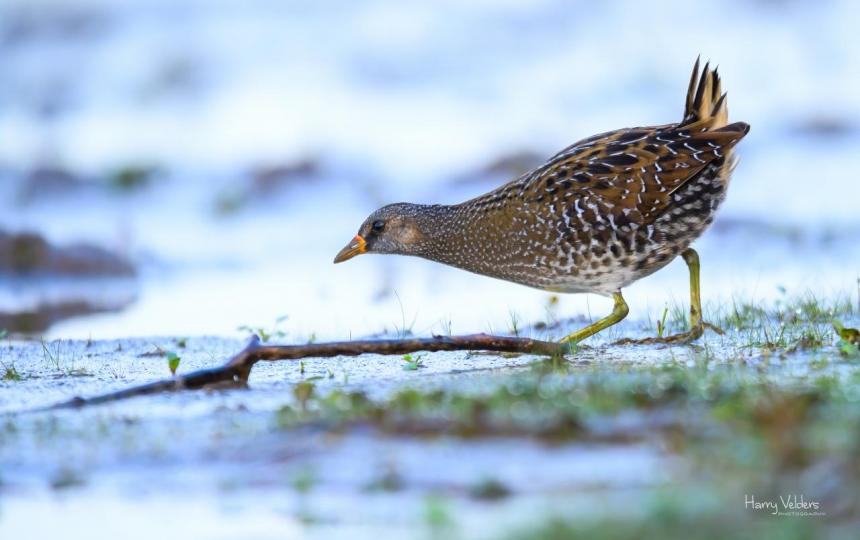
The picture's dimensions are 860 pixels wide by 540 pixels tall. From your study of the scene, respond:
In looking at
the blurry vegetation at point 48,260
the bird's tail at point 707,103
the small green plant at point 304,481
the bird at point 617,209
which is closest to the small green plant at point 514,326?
the bird at point 617,209

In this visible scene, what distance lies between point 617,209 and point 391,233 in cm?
Result: 171

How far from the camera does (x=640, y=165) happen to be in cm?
778

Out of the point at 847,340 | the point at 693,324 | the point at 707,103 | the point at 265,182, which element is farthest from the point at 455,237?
the point at 265,182

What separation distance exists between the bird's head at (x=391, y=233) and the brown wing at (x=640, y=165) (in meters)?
0.84

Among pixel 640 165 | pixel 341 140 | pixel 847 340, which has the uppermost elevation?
pixel 341 140

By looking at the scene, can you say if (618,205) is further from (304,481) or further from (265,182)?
(265,182)

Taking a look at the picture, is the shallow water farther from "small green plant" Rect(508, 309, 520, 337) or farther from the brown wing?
the brown wing

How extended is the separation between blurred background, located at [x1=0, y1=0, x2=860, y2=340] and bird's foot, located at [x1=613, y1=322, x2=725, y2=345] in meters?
1.13

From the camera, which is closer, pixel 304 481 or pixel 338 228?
pixel 304 481

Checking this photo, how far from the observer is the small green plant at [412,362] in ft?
22.5

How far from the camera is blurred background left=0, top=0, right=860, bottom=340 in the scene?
35.8 ft

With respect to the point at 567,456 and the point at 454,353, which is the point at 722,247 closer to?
the point at 454,353

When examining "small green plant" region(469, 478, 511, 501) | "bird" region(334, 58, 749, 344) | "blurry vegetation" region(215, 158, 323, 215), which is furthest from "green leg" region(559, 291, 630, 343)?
"blurry vegetation" region(215, 158, 323, 215)

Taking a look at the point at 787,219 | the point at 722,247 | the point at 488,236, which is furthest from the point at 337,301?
the point at 787,219
